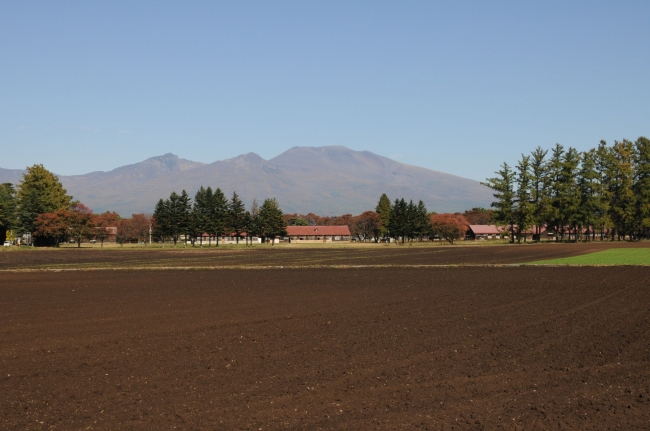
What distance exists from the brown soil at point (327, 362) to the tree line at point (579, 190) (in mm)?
87014

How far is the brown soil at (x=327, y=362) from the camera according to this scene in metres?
9.74

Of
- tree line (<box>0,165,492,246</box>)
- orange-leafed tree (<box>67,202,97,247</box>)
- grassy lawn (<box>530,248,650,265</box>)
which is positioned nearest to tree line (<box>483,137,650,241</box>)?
tree line (<box>0,165,492,246</box>)

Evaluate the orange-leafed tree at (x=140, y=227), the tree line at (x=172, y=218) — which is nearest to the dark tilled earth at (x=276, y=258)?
the tree line at (x=172, y=218)

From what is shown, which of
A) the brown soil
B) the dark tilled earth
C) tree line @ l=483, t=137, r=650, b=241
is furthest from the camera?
tree line @ l=483, t=137, r=650, b=241

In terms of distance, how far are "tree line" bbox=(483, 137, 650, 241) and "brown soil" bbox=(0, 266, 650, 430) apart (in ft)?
285

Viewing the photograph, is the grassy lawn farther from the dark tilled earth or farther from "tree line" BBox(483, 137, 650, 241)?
"tree line" BBox(483, 137, 650, 241)

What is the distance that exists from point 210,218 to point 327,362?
5009 inches

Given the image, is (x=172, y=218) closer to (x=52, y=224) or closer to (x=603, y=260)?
(x=52, y=224)

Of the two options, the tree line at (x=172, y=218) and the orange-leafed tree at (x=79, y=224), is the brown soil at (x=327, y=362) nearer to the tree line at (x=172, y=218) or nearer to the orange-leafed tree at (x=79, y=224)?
the orange-leafed tree at (x=79, y=224)

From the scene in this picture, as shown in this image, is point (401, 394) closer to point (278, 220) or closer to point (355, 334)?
point (355, 334)

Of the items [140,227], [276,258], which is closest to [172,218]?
[140,227]

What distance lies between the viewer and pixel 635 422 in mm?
9328

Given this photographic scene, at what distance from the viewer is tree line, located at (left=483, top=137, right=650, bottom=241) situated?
108750mm

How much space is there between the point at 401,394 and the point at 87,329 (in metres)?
11.3
